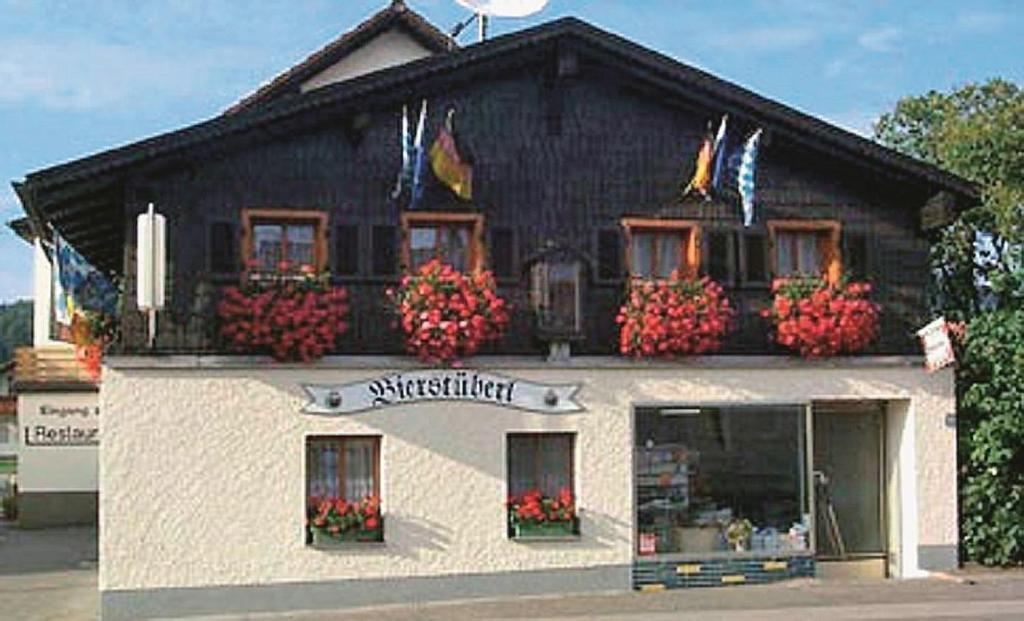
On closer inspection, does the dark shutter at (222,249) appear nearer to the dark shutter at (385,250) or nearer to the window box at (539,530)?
the dark shutter at (385,250)

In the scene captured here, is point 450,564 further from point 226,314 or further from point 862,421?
point 862,421

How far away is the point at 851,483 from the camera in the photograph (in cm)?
1925

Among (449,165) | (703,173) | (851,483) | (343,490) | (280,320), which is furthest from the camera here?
(851,483)

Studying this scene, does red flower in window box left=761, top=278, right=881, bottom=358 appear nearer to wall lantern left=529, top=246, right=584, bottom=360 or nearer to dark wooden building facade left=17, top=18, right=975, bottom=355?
dark wooden building facade left=17, top=18, right=975, bottom=355

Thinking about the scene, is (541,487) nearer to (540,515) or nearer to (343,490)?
(540,515)

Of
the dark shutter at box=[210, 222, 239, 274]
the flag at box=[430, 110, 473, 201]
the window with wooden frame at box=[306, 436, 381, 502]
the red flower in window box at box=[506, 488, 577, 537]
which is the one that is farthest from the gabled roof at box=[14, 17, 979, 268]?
the red flower in window box at box=[506, 488, 577, 537]

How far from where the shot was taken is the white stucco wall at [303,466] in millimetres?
16172

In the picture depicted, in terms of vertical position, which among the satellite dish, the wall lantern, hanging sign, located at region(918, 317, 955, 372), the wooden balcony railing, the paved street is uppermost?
the satellite dish

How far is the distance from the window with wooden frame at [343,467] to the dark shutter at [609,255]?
344cm

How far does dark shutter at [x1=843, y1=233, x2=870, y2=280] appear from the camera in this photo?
1867 centimetres

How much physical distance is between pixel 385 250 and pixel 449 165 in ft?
4.11

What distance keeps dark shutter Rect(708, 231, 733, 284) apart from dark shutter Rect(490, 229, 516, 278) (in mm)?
2547

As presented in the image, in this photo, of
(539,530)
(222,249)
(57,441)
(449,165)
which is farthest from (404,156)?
(57,441)

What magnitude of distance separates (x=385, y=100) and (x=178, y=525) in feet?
17.9
